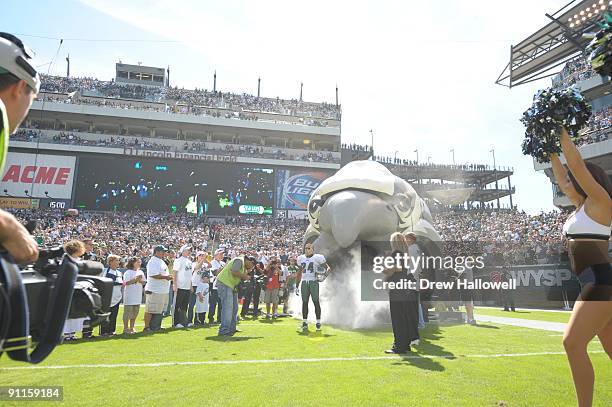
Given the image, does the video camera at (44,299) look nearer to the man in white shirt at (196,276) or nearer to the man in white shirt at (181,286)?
the man in white shirt at (181,286)

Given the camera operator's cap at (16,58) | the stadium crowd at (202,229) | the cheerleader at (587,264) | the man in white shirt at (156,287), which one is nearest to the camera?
the camera operator's cap at (16,58)

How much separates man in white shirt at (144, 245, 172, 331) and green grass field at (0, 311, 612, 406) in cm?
125

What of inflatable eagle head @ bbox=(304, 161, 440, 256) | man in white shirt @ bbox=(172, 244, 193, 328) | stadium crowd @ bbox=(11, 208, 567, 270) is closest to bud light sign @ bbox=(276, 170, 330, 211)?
stadium crowd @ bbox=(11, 208, 567, 270)

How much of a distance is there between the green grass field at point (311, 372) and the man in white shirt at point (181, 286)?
6.39ft

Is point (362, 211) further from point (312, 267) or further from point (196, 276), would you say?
point (196, 276)

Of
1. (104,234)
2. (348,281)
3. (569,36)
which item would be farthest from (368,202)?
(569,36)

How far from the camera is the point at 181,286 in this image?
9.40 metres

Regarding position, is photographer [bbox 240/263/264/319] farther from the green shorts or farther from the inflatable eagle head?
the green shorts

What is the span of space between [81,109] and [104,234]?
20422 millimetres

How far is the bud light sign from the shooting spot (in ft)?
128

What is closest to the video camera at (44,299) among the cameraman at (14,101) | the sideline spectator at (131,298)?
the cameraman at (14,101)

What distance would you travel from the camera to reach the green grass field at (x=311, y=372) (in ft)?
12.5

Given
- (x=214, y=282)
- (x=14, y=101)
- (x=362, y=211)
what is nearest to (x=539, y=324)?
(x=362, y=211)

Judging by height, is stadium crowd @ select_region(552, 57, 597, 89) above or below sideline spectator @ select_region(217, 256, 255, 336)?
above
